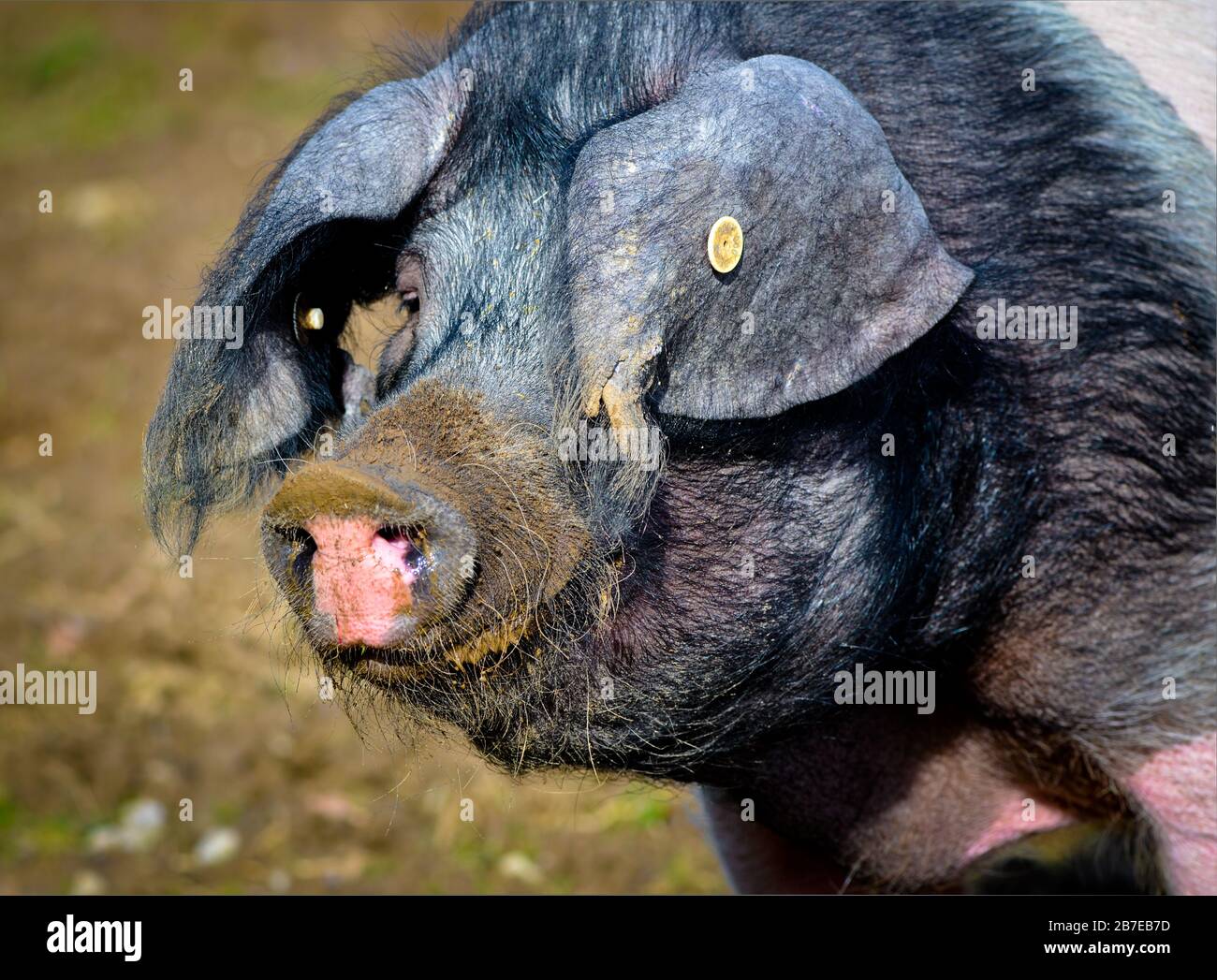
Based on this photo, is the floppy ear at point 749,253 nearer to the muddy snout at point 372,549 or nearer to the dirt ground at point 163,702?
the muddy snout at point 372,549

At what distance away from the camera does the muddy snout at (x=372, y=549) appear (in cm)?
231

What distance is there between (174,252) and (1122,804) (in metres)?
7.91

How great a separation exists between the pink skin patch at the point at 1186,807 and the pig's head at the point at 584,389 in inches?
30.5

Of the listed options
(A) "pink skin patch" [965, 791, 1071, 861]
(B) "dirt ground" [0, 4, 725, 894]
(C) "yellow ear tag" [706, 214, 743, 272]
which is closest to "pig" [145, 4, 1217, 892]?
(C) "yellow ear tag" [706, 214, 743, 272]

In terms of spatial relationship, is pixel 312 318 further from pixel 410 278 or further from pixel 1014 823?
pixel 1014 823

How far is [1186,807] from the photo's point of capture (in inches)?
123

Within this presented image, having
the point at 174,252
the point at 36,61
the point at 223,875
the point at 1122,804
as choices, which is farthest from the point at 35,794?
the point at 36,61

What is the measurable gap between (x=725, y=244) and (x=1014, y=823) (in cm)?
185

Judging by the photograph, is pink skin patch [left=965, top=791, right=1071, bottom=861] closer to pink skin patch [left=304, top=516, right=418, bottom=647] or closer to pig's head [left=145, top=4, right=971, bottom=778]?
pig's head [left=145, top=4, right=971, bottom=778]

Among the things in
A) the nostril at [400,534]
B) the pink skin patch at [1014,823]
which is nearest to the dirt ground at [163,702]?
the nostril at [400,534]

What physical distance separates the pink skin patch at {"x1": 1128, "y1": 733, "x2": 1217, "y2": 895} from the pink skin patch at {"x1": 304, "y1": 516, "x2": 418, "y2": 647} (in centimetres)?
176

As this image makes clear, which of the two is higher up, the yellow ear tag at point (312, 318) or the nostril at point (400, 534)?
the yellow ear tag at point (312, 318)

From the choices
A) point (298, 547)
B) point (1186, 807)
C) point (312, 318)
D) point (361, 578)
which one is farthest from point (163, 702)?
point (1186, 807)

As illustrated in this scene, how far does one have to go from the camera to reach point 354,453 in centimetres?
241
